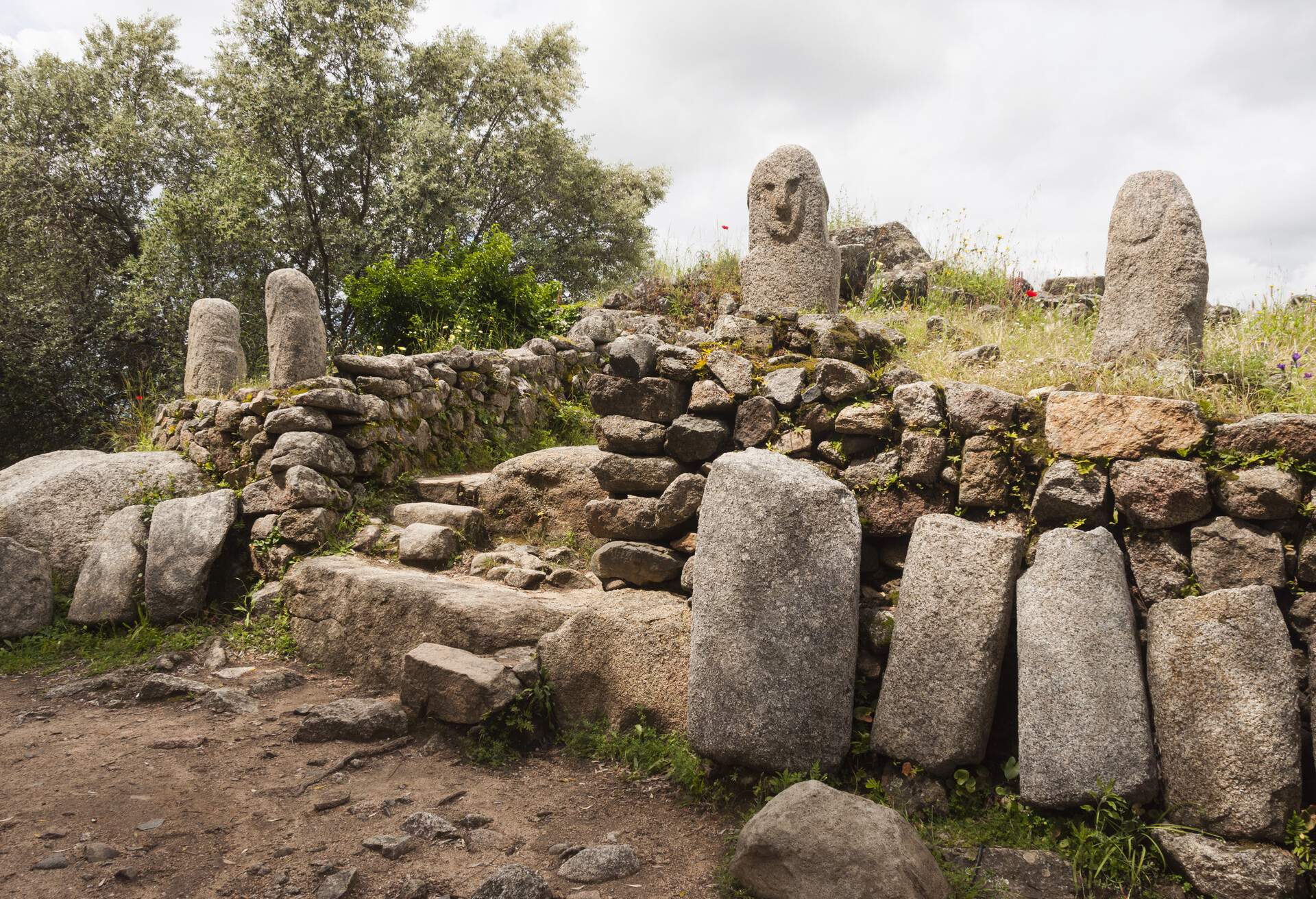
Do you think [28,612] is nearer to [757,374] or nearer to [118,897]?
[118,897]

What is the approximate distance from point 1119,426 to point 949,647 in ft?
4.24

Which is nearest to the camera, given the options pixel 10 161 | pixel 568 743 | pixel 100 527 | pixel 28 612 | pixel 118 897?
pixel 118 897

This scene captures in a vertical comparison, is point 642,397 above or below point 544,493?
above

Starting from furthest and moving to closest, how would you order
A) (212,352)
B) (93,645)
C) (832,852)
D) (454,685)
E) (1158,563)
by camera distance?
(212,352)
(93,645)
(454,685)
(1158,563)
(832,852)

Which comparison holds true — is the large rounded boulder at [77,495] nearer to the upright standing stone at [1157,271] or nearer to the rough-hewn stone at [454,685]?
the rough-hewn stone at [454,685]

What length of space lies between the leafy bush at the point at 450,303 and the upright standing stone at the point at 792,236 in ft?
14.6

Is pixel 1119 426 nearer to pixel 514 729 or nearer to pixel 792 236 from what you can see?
pixel 514 729

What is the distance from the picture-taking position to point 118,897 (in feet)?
10.4

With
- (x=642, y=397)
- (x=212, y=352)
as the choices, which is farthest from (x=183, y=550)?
(x=642, y=397)

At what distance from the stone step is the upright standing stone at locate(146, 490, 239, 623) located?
1565mm

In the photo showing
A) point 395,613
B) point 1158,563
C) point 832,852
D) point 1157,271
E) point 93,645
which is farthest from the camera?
point 93,645

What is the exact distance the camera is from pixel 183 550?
21.2ft

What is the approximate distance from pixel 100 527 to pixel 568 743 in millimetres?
4931

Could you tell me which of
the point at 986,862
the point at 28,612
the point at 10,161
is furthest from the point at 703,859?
the point at 10,161
